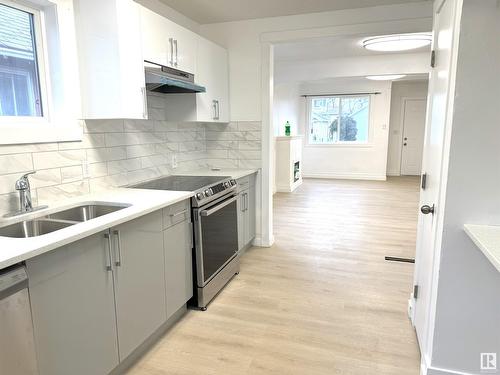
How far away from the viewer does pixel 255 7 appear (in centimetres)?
325

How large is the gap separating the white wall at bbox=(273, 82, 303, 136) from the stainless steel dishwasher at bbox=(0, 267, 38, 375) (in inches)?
251

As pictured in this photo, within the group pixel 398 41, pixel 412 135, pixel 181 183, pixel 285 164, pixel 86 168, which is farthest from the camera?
pixel 412 135

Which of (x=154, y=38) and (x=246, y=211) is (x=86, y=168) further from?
(x=246, y=211)

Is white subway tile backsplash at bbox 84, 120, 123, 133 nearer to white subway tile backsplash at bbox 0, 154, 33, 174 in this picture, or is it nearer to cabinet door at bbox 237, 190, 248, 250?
white subway tile backsplash at bbox 0, 154, 33, 174

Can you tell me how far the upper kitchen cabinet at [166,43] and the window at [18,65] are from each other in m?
0.68

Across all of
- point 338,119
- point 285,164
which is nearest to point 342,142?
point 338,119

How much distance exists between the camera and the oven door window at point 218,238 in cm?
264

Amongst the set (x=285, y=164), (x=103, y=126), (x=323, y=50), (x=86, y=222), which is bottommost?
(x=285, y=164)

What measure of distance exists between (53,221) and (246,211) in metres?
2.10

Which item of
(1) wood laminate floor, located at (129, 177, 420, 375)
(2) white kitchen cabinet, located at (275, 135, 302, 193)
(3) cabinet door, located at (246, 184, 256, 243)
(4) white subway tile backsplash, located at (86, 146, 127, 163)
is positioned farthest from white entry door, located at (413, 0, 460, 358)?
(2) white kitchen cabinet, located at (275, 135, 302, 193)

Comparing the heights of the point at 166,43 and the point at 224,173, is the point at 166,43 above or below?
above

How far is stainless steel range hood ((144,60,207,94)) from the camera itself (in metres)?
2.42

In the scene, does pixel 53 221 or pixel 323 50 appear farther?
pixel 323 50

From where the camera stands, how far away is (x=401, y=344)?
2203 millimetres
